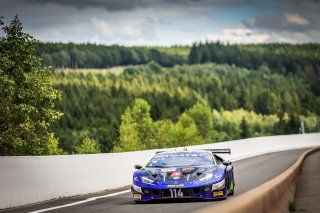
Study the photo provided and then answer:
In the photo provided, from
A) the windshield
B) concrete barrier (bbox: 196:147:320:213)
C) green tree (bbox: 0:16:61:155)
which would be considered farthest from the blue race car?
green tree (bbox: 0:16:61:155)

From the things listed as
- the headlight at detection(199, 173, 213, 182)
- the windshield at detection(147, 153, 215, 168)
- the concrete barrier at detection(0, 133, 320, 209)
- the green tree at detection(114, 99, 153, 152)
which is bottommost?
the green tree at detection(114, 99, 153, 152)

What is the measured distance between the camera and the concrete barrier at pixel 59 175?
50.1ft

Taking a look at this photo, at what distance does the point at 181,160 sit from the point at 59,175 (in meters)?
3.79

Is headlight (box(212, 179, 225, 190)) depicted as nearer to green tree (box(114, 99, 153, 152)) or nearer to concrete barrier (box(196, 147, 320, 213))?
concrete barrier (box(196, 147, 320, 213))

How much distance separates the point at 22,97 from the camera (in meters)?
44.2

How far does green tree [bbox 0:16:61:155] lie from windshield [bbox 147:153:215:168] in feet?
89.3

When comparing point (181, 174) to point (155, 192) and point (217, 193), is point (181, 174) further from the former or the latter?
point (217, 193)

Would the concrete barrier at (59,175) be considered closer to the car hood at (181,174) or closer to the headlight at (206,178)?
the car hood at (181,174)

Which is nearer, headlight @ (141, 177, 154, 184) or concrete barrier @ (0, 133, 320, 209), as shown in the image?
headlight @ (141, 177, 154, 184)

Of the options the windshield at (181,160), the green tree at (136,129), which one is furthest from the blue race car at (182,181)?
the green tree at (136,129)

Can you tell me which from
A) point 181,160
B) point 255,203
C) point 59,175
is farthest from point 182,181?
point 255,203

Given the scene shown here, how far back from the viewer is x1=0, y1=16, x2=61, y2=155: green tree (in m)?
42.9

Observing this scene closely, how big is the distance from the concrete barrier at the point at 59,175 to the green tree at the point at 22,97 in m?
18.3

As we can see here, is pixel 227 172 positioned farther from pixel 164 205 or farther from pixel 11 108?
pixel 11 108
